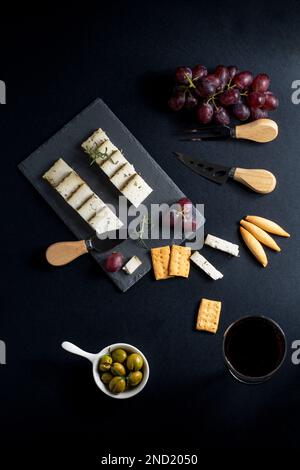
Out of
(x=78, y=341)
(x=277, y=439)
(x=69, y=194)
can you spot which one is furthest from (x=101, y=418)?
(x=69, y=194)

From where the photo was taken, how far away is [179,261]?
Result: 5.94 feet

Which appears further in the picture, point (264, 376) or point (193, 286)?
point (193, 286)

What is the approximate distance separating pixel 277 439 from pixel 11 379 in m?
0.69

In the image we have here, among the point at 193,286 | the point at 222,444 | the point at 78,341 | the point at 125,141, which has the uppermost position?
the point at 125,141

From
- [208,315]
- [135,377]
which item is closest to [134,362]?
[135,377]

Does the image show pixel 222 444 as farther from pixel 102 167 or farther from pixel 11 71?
pixel 11 71

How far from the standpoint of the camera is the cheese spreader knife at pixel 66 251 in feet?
5.88

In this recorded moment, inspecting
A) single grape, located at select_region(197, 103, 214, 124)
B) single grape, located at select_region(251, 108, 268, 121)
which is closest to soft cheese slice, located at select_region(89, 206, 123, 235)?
single grape, located at select_region(197, 103, 214, 124)

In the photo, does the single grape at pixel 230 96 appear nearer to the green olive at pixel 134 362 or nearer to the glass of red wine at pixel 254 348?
the glass of red wine at pixel 254 348

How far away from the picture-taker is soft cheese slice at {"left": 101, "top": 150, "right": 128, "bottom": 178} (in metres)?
1.82

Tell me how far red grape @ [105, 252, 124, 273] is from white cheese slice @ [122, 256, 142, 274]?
0.02 metres

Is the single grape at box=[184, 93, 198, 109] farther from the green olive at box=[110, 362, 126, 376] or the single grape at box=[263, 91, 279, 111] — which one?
the green olive at box=[110, 362, 126, 376]

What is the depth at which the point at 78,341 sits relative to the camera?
1.81 meters

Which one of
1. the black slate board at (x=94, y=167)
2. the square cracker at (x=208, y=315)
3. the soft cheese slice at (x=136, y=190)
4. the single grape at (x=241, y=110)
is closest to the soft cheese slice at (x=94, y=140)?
the black slate board at (x=94, y=167)
